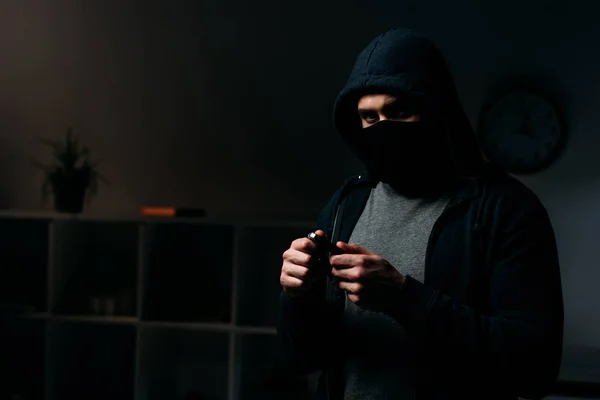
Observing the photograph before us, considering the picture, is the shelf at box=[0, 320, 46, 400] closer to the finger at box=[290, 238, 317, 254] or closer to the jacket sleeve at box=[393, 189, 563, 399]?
the finger at box=[290, 238, 317, 254]

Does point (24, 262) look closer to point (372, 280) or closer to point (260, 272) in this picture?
point (260, 272)

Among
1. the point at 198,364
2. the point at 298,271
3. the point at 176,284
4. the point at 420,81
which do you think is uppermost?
the point at 420,81

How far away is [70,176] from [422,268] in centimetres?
235

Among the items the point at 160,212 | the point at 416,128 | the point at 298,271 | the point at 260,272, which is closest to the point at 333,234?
the point at 298,271

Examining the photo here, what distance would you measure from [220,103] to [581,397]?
81.9 inches

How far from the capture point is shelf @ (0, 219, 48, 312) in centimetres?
333

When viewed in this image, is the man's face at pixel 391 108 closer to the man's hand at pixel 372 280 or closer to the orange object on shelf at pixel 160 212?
the man's hand at pixel 372 280

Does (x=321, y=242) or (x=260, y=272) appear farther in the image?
(x=260, y=272)

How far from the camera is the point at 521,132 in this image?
11.1 ft

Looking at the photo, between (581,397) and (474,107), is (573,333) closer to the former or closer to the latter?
(581,397)

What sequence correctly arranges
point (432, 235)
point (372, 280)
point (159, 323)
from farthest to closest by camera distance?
point (159, 323) < point (432, 235) < point (372, 280)

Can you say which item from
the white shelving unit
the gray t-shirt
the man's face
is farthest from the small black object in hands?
the white shelving unit

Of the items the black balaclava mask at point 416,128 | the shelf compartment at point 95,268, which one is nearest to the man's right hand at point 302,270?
the black balaclava mask at point 416,128

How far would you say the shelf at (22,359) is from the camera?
3.33 metres
